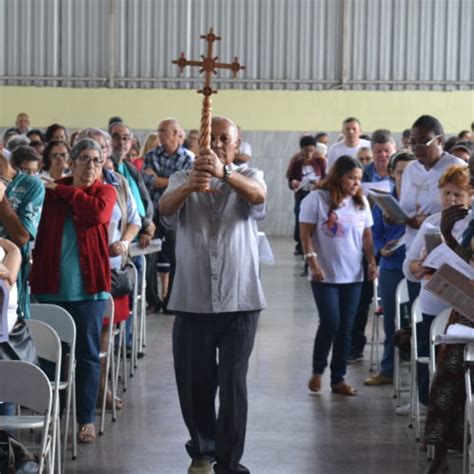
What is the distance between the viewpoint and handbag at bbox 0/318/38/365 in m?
5.42

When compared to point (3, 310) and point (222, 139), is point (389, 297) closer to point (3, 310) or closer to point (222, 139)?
point (222, 139)

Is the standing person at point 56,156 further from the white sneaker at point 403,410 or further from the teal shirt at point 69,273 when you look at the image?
the white sneaker at point 403,410

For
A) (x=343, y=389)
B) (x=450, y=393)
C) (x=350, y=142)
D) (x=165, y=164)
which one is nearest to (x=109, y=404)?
(x=343, y=389)

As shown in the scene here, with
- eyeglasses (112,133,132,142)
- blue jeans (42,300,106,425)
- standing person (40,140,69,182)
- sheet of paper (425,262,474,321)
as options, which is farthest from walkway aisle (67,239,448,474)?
eyeglasses (112,133,132,142)

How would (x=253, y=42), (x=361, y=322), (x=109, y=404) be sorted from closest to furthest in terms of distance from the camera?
1. (x=109, y=404)
2. (x=361, y=322)
3. (x=253, y=42)

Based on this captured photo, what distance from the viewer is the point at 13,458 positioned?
5230 millimetres

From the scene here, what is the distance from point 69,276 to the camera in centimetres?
664

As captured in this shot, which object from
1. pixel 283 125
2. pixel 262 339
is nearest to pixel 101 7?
pixel 283 125

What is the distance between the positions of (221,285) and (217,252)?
160 mm

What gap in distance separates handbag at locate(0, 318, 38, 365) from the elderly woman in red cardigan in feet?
3.13

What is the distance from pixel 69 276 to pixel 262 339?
13.4ft

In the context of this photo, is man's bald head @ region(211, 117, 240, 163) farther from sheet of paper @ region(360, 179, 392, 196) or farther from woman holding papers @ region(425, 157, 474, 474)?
sheet of paper @ region(360, 179, 392, 196)

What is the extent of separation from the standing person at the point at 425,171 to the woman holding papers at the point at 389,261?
14.0 inches

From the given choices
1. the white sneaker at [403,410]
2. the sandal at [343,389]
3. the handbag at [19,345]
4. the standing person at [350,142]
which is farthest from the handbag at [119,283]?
the standing person at [350,142]
